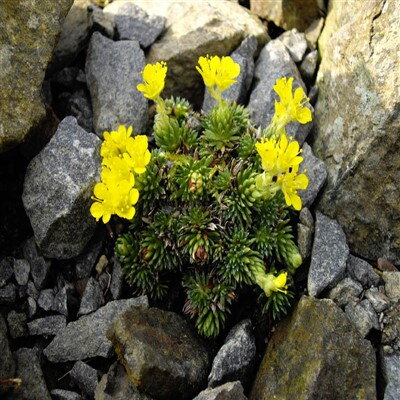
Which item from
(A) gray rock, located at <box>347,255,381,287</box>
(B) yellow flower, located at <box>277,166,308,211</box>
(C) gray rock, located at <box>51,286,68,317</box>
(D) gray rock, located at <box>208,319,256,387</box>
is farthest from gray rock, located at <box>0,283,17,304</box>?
(A) gray rock, located at <box>347,255,381,287</box>

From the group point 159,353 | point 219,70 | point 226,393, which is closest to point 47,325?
point 159,353

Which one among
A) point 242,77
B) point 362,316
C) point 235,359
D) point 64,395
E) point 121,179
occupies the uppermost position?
point 242,77

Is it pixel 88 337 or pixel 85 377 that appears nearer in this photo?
pixel 85 377

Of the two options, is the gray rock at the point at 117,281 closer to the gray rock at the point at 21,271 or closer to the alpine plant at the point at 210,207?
the alpine plant at the point at 210,207

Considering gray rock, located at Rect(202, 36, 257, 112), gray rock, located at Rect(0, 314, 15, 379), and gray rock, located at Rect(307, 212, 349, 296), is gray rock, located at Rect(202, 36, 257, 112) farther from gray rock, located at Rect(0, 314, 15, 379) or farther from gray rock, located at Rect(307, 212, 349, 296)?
gray rock, located at Rect(0, 314, 15, 379)

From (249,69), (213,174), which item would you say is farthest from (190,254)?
(249,69)

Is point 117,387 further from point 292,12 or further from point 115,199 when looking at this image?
point 292,12
